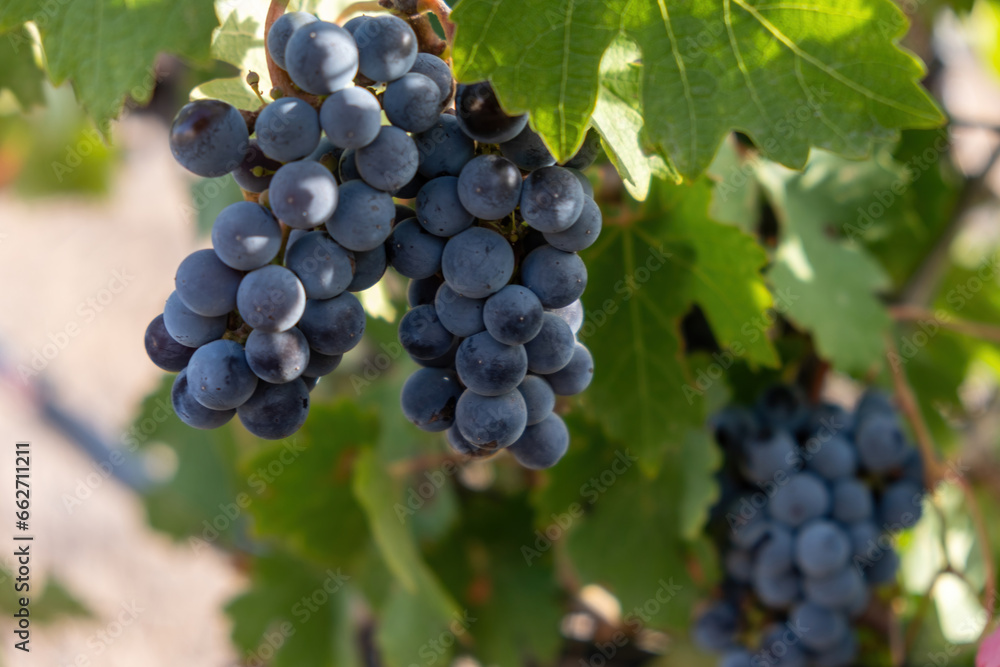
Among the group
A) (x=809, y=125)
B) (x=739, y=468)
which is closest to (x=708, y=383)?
(x=739, y=468)

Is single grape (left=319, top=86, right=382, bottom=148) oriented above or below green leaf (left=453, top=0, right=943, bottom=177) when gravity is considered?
below

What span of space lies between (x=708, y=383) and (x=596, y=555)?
0.91ft

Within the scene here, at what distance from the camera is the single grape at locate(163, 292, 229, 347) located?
48 centimetres

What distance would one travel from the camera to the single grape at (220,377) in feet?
1.52

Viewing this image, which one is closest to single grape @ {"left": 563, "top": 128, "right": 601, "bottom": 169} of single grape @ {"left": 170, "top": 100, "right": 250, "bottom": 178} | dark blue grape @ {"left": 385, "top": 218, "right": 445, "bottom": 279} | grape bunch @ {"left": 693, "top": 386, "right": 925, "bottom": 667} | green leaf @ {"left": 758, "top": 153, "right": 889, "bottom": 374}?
dark blue grape @ {"left": 385, "top": 218, "right": 445, "bottom": 279}

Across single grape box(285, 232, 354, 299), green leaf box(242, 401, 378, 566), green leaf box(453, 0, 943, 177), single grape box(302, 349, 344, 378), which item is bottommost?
green leaf box(242, 401, 378, 566)

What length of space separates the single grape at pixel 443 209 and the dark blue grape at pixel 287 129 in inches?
3.0

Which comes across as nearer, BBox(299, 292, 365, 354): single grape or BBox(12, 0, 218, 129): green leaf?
BBox(299, 292, 365, 354): single grape

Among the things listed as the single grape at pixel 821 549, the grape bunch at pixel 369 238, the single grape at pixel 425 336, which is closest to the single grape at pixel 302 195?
the grape bunch at pixel 369 238

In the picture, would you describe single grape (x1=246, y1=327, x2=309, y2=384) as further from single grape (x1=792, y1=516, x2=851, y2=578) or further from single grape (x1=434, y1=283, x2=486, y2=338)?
single grape (x1=792, y1=516, x2=851, y2=578)

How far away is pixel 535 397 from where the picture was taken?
0.54m

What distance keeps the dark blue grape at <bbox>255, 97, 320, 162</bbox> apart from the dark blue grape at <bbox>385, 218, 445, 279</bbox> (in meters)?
0.08

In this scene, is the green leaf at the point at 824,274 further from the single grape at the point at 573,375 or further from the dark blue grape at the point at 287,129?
→ the dark blue grape at the point at 287,129

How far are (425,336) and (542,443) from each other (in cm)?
11
